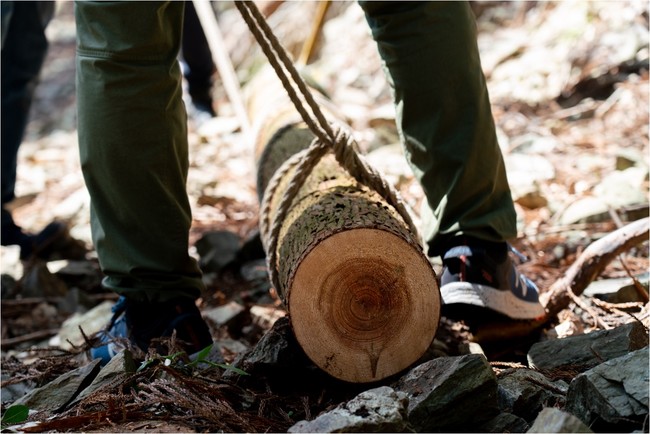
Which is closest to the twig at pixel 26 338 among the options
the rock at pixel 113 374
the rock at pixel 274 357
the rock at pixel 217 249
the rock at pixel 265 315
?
the rock at pixel 217 249

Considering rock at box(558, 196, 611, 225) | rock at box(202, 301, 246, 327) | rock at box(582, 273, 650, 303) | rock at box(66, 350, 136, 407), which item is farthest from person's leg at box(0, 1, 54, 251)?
rock at box(582, 273, 650, 303)

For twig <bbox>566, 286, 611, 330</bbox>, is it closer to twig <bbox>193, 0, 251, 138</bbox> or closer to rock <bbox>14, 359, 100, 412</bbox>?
rock <bbox>14, 359, 100, 412</bbox>

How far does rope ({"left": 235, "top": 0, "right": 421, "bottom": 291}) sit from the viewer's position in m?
2.06

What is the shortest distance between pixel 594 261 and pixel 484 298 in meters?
0.45

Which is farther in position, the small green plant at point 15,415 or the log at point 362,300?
the log at point 362,300

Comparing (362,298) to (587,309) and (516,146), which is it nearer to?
(587,309)

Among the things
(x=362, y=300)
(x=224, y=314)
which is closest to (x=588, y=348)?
(x=362, y=300)

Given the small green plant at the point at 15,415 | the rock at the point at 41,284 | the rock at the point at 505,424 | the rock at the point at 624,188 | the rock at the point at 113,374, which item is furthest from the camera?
the rock at the point at 41,284

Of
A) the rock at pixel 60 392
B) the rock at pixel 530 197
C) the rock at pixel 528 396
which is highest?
the rock at pixel 60 392

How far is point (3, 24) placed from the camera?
3.34 m

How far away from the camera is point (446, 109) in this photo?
1977mm

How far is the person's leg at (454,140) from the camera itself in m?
1.95

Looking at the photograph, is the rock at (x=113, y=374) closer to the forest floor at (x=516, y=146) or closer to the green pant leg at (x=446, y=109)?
the forest floor at (x=516, y=146)

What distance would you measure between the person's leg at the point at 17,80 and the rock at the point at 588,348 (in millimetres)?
2760
